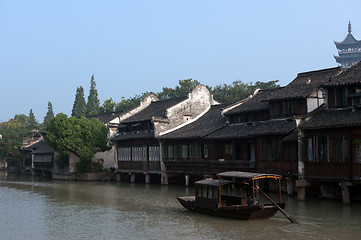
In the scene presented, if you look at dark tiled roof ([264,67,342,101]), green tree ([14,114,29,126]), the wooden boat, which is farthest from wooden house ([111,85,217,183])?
green tree ([14,114,29,126])

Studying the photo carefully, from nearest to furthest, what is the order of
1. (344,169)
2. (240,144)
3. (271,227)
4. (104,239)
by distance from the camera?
(104,239)
(271,227)
(344,169)
(240,144)

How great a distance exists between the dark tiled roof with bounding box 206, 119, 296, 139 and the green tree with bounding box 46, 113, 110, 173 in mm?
18401

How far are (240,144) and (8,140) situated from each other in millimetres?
46356

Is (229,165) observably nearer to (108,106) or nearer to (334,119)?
(334,119)

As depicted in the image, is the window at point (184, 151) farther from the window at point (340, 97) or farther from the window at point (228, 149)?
the window at point (340, 97)

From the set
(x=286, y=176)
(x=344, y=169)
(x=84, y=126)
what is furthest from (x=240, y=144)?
(x=84, y=126)

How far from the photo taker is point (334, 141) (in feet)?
84.9

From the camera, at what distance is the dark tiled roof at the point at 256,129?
2989 cm

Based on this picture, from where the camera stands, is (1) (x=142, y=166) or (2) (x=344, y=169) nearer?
(2) (x=344, y=169)

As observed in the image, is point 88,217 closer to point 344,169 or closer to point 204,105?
point 344,169

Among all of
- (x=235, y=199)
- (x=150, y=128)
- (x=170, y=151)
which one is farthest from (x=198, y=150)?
(x=235, y=199)

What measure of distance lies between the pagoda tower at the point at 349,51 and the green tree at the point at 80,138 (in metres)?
68.3

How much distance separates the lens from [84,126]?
168 feet

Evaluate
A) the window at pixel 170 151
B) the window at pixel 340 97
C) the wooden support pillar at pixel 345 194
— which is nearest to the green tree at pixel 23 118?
the window at pixel 170 151
